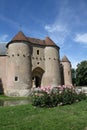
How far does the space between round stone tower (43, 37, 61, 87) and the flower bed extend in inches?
1026

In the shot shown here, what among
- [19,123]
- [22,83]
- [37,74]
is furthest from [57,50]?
[19,123]

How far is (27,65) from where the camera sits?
3984 centimetres

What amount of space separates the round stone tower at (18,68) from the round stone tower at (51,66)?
435cm

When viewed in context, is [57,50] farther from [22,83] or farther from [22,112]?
[22,112]

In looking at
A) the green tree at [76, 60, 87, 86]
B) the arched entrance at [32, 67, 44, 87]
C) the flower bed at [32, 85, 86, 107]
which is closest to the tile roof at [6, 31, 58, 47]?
the arched entrance at [32, 67, 44, 87]

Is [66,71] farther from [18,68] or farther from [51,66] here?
[18,68]

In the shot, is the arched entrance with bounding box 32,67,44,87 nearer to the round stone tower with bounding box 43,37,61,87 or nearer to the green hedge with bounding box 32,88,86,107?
the round stone tower with bounding box 43,37,61,87

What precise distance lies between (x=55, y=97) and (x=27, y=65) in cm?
2543

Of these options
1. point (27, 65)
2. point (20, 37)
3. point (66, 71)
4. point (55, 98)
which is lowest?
point (55, 98)

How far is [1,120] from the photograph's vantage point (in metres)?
10.7

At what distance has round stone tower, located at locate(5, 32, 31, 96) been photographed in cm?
3853

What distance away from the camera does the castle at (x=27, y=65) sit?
38.8m

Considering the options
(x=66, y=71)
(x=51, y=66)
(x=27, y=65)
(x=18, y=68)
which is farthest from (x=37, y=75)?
(x=66, y=71)

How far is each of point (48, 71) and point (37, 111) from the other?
2982cm
